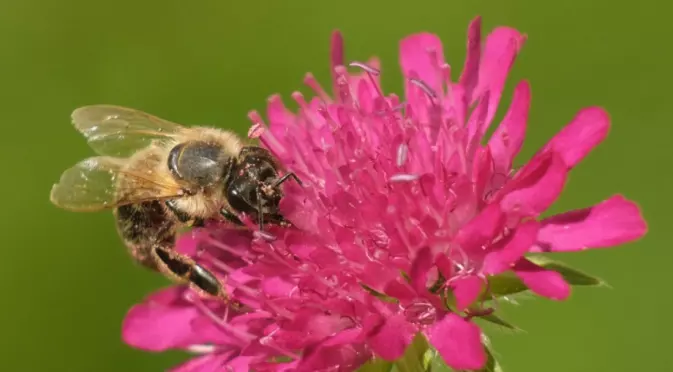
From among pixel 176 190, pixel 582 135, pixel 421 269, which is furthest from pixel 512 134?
pixel 176 190

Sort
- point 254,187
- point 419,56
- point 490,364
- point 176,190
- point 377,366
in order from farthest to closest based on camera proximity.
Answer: point 419,56 < point 176,190 < point 254,187 < point 377,366 < point 490,364

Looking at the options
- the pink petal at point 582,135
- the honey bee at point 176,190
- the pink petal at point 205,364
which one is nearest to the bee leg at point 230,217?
the honey bee at point 176,190

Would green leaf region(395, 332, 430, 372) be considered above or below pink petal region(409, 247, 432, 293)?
below

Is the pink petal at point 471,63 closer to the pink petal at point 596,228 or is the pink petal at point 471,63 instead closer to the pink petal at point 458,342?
the pink petal at point 596,228

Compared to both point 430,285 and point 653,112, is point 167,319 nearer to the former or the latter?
point 430,285

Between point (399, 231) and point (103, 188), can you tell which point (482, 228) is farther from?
point (103, 188)

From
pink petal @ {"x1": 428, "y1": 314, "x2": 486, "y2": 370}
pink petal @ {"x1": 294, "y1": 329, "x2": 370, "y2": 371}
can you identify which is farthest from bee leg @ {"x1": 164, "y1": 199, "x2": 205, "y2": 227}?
pink petal @ {"x1": 428, "y1": 314, "x2": 486, "y2": 370}

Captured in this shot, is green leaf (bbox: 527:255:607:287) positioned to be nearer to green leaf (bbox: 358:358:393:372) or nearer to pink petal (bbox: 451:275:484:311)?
pink petal (bbox: 451:275:484:311)
